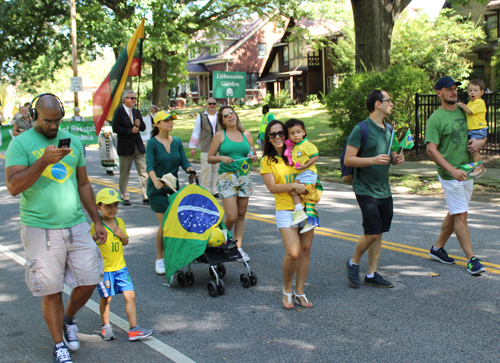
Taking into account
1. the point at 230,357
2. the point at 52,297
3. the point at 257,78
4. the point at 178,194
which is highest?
the point at 257,78

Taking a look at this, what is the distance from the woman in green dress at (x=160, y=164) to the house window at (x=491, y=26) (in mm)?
32484

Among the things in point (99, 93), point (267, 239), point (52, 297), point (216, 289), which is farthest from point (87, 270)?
point (99, 93)

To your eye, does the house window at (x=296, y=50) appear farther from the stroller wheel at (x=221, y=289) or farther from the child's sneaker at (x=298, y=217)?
the child's sneaker at (x=298, y=217)

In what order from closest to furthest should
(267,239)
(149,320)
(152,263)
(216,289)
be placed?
(149,320)
(216,289)
(152,263)
(267,239)

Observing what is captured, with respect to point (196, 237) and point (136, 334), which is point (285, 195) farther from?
point (136, 334)

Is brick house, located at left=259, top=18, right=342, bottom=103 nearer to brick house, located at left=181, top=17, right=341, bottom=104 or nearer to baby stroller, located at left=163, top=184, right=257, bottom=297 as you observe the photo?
brick house, located at left=181, top=17, right=341, bottom=104

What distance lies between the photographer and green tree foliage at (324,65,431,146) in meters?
15.2

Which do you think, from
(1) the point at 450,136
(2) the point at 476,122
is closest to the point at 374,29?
(2) the point at 476,122

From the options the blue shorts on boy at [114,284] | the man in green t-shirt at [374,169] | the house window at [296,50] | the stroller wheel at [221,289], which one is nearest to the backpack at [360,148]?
the man in green t-shirt at [374,169]

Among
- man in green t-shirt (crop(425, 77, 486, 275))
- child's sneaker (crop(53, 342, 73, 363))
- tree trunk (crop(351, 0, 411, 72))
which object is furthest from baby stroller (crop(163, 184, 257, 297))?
tree trunk (crop(351, 0, 411, 72))

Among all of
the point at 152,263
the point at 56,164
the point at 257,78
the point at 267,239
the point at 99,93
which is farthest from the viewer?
the point at 257,78

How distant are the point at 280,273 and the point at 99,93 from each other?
5.50 m

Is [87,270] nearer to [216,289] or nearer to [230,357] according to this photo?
[230,357]

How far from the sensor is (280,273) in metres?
5.94
